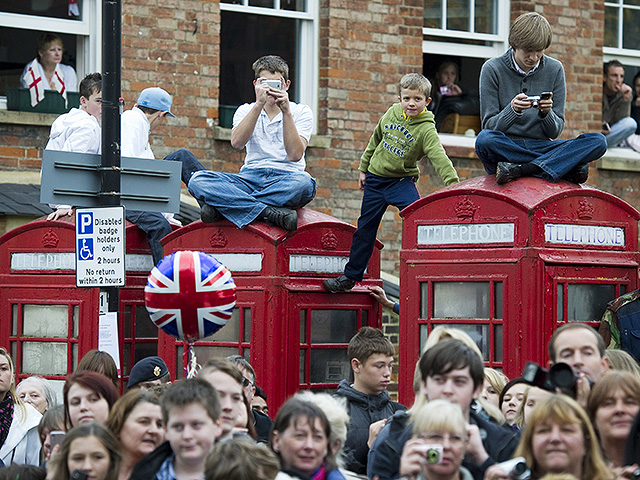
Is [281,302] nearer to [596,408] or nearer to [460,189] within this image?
[460,189]

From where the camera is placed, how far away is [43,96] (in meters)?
12.1

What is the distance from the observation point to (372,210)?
883 centimetres

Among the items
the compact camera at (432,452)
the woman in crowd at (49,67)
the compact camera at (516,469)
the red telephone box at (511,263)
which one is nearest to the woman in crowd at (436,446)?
the compact camera at (432,452)

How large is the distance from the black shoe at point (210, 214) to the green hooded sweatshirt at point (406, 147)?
113 cm

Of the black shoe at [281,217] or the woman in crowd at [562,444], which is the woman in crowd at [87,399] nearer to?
the woman in crowd at [562,444]

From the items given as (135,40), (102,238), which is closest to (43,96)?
(135,40)

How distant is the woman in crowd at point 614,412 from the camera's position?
198 inches

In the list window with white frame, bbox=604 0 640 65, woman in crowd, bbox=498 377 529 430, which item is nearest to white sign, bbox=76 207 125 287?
woman in crowd, bbox=498 377 529 430

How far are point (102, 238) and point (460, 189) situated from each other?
7.58 ft

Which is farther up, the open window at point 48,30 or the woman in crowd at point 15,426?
the open window at point 48,30

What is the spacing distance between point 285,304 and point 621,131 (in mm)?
7214

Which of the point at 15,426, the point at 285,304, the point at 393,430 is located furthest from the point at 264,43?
the point at 393,430

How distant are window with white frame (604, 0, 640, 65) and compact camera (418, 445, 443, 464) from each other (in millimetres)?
11054

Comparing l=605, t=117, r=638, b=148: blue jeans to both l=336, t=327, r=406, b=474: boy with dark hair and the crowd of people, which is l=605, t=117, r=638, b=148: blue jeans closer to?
l=336, t=327, r=406, b=474: boy with dark hair
